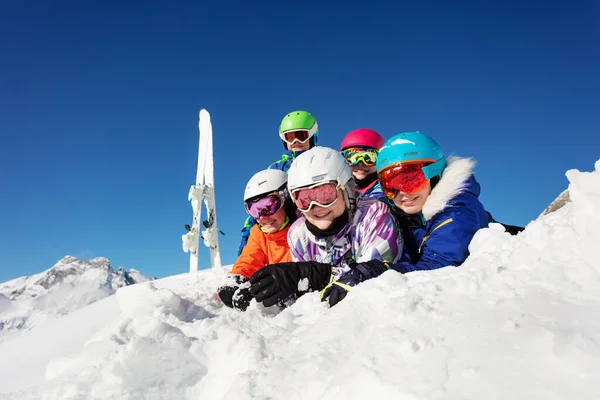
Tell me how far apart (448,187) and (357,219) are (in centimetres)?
87

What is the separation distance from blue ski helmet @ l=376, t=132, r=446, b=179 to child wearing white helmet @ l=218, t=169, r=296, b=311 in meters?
1.18

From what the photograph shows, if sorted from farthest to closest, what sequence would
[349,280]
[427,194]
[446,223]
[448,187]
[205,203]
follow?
1. [205,203]
2. [427,194]
3. [448,187]
4. [446,223]
5. [349,280]

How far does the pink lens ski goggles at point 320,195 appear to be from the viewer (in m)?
3.70

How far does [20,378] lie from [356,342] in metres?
3.40

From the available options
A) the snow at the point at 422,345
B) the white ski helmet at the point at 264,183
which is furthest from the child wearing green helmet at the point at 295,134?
the snow at the point at 422,345

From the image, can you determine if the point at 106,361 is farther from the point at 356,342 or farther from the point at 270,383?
the point at 356,342

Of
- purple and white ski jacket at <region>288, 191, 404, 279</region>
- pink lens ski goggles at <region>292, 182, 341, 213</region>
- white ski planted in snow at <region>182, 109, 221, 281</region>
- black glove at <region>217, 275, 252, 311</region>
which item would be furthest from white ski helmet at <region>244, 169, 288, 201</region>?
white ski planted in snow at <region>182, 109, 221, 281</region>

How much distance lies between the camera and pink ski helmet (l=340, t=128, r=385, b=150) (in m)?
6.10

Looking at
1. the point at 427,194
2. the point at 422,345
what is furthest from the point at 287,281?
the point at 422,345

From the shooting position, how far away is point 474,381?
1178 mm

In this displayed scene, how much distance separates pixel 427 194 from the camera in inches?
152

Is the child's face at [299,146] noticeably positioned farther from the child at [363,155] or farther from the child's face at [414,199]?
the child's face at [414,199]

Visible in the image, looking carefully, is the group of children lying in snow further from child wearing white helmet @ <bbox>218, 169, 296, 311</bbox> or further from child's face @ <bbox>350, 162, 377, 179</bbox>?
child's face @ <bbox>350, 162, 377, 179</bbox>

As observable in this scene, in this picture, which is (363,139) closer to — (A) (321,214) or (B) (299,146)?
(B) (299,146)
